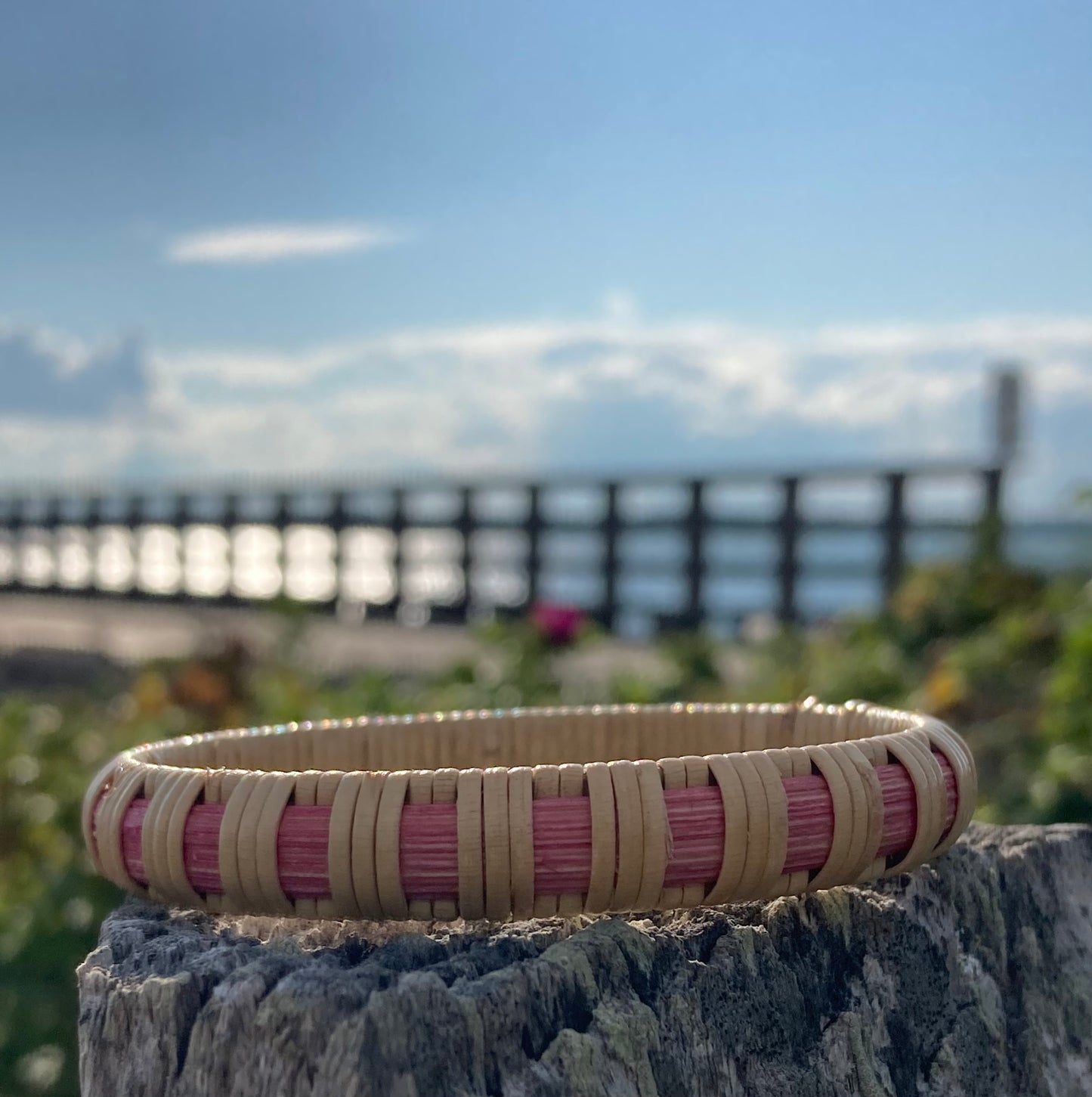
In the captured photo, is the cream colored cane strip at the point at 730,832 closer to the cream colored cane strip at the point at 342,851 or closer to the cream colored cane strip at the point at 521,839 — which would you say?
the cream colored cane strip at the point at 521,839

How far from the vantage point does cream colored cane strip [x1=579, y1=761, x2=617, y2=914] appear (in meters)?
1.00

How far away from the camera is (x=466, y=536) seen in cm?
971

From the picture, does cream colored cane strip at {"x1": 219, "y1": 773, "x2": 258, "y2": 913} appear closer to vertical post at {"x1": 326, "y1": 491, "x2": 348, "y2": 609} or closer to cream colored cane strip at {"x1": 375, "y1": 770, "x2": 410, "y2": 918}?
cream colored cane strip at {"x1": 375, "y1": 770, "x2": 410, "y2": 918}

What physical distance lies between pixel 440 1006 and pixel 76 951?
1.51m

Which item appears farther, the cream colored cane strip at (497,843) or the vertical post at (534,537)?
the vertical post at (534,537)

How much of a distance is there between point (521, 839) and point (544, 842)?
18 millimetres

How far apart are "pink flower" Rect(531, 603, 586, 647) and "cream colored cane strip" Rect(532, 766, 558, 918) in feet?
11.1

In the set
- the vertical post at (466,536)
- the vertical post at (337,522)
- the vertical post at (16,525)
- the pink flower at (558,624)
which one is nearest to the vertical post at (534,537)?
the vertical post at (466,536)

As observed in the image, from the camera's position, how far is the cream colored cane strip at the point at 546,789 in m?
1.02

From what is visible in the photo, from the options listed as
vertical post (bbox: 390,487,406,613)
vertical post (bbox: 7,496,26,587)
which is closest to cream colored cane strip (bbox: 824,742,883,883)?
vertical post (bbox: 390,487,406,613)

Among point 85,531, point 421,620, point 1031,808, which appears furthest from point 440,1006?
point 85,531

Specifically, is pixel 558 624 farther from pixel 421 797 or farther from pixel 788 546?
pixel 788 546

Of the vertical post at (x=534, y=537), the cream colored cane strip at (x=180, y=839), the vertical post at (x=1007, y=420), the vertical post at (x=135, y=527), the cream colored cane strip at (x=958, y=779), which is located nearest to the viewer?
the cream colored cane strip at (x=180, y=839)

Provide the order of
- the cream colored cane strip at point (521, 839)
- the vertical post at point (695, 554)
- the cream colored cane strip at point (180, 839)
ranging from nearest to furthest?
1. the cream colored cane strip at point (521, 839)
2. the cream colored cane strip at point (180, 839)
3. the vertical post at point (695, 554)
